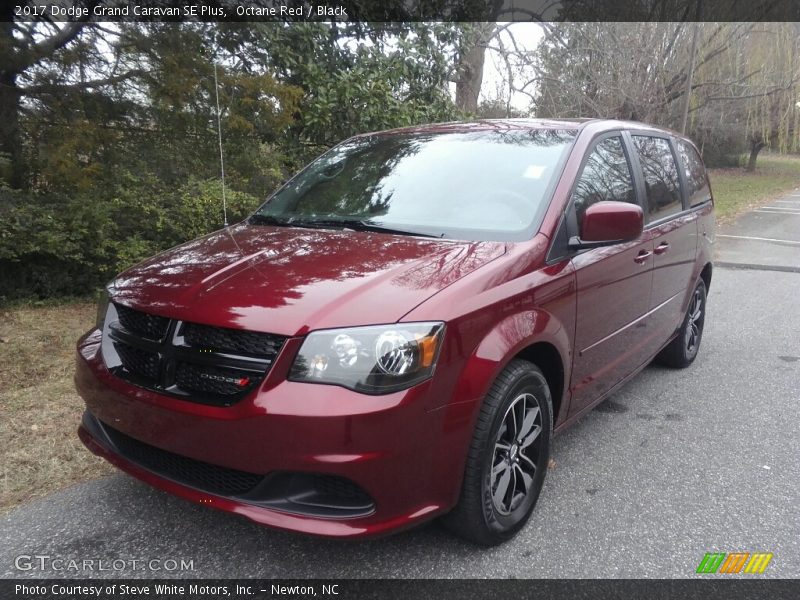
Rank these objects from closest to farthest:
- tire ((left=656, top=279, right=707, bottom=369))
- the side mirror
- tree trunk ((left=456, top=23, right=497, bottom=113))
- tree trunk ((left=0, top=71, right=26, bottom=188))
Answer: the side mirror → tire ((left=656, top=279, right=707, bottom=369)) → tree trunk ((left=0, top=71, right=26, bottom=188)) → tree trunk ((left=456, top=23, right=497, bottom=113))

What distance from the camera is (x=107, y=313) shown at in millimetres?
2686

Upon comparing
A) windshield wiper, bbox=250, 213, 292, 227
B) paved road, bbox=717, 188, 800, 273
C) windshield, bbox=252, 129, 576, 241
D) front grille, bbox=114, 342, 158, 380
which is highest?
windshield, bbox=252, 129, 576, 241

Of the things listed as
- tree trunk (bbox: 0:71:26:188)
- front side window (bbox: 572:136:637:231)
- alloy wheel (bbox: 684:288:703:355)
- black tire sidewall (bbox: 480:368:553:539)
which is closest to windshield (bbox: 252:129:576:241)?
front side window (bbox: 572:136:637:231)

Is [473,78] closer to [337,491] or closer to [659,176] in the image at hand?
[659,176]

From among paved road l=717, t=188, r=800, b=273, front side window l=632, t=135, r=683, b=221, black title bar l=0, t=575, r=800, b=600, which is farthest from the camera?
paved road l=717, t=188, r=800, b=273

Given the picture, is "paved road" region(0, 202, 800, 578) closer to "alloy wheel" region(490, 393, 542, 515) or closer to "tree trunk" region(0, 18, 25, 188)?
"alloy wheel" region(490, 393, 542, 515)

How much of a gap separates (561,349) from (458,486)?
2.78 ft

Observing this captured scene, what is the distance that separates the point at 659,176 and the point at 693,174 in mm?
909

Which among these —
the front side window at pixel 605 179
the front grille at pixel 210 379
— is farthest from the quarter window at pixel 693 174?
the front grille at pixel 210 379

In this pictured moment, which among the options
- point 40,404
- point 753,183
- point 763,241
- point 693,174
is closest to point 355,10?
point 693,174

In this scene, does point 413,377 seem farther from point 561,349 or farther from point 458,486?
point 561,349

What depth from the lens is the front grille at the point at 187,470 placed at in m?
2.22

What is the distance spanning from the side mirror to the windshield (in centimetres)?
22

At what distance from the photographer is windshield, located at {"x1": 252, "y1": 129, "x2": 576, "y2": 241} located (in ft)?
9.70
